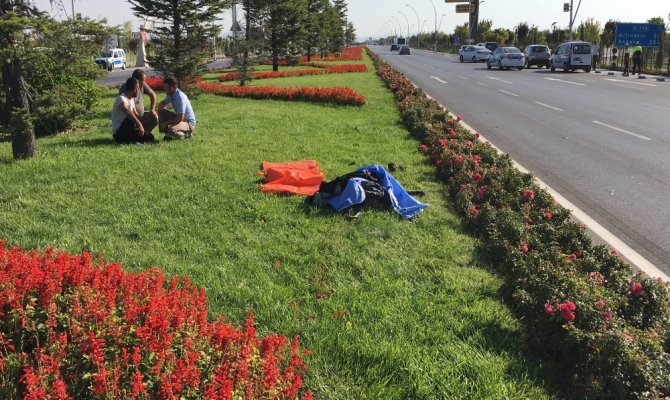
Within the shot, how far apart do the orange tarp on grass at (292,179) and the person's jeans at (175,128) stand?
2.87 meters

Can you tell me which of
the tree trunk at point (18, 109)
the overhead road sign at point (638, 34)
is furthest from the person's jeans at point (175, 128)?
the overhead road sign at point (638, 34)

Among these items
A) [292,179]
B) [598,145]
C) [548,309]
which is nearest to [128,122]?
[292,179]

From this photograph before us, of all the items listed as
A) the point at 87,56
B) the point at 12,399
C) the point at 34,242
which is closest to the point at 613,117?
the point at 87,56

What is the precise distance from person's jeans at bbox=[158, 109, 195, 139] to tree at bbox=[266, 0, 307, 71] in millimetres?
21788

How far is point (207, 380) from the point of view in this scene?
2180 mm

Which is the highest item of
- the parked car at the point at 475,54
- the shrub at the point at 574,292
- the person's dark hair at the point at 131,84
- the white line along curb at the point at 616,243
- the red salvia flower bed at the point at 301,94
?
the parked car at the point at 475,54

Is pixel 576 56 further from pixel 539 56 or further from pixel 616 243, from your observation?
pixel 616 243

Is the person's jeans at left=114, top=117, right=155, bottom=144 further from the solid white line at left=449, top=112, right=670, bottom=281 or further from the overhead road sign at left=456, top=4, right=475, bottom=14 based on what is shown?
the overhead road sign at left=456, top=4, right=475, bottom=14

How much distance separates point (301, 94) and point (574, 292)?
13774 mm

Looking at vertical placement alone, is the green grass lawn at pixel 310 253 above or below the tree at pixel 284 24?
below

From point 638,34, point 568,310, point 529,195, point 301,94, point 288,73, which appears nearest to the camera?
point 568,310

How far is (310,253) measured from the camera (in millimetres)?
4355

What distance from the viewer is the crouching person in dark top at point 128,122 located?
8.41m

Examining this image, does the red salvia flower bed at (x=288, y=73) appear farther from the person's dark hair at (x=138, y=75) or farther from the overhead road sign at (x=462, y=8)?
the overhead road sign at (x=462, y=8)
